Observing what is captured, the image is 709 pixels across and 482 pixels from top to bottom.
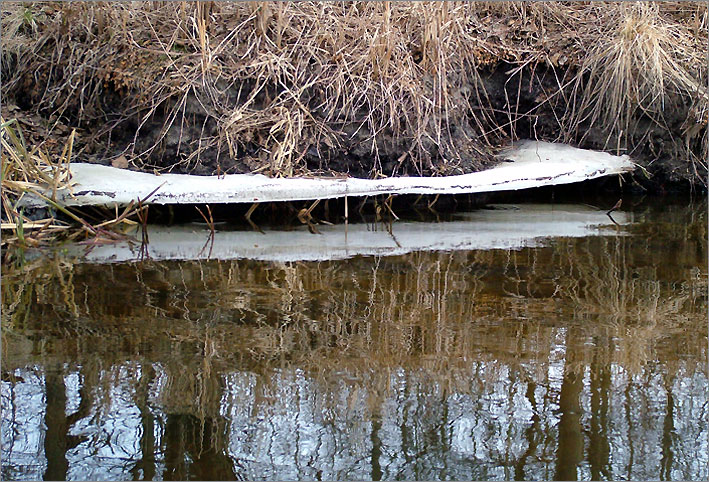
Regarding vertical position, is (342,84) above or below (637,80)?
below

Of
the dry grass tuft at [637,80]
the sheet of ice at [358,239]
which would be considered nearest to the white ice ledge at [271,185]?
the sheet of ice at [358,239]

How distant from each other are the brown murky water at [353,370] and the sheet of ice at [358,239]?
168 mm

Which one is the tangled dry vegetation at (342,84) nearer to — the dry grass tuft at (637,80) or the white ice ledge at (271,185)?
the dry grass tuft at (637,80)

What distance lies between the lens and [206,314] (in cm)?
299

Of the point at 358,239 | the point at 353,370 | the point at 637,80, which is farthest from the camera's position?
the point at 637,80

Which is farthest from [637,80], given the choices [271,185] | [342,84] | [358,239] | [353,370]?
[353,370]

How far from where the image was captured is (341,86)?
205 inches

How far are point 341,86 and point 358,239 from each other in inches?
52.7

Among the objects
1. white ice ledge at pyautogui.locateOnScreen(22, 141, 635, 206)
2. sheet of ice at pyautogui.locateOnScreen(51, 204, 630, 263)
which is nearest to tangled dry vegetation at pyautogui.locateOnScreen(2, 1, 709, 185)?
white ice ledge at pyautogui.locateOnScreen(22, 141, 635, 206)

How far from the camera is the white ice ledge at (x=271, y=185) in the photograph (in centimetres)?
441

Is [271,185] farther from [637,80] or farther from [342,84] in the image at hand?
[637,80]

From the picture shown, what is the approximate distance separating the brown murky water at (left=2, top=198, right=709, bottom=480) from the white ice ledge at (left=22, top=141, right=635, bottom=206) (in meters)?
0.74

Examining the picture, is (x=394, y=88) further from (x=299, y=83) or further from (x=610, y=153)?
(x=610, y=153)

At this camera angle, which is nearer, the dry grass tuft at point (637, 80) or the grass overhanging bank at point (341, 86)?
the grass overhanging bank at point (341, 86)
